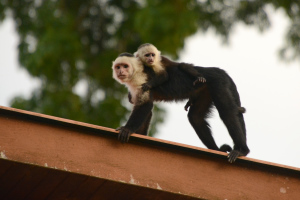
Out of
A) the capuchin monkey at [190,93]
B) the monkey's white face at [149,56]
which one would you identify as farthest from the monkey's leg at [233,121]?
the monkey's white face at [149,56]

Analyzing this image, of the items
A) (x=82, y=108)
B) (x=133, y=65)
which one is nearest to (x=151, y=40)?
(x=82, y=108)

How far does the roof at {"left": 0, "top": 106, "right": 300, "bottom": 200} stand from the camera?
3.44m

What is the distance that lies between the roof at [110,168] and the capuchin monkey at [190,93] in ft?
4.64

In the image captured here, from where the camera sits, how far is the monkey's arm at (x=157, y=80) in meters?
5.55

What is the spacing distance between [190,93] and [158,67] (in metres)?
0.43

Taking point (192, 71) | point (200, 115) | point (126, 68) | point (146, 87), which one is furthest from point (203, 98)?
point (126, 68)

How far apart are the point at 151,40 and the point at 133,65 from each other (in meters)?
6.81

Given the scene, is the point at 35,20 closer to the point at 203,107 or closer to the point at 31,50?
the point at 31,50

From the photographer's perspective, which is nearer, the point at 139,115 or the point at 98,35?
the point at 139,115

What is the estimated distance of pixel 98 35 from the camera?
1585 centimetres

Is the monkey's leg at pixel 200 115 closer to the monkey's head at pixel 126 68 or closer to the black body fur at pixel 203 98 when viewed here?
the black body fur at pixel 203 98

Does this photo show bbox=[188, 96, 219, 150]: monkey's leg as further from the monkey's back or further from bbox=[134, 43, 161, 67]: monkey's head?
bbox=[134, 43, 161, 67]: monkey's head

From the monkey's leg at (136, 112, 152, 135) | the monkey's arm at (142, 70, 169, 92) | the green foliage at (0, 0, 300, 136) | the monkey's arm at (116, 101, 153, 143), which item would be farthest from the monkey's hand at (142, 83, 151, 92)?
the green foliage at (0, 0, 300, 136)

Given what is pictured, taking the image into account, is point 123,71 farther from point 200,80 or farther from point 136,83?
point 200,80
